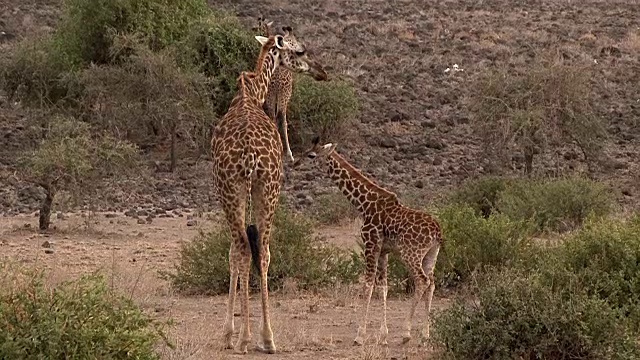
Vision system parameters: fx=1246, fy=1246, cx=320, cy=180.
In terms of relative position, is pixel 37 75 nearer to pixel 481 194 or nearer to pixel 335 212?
pixel 335 212

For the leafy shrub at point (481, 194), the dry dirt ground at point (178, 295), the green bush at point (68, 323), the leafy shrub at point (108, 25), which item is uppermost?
the leafy shrub at point (108, 25)

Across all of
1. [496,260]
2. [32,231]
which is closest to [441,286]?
[496,260]

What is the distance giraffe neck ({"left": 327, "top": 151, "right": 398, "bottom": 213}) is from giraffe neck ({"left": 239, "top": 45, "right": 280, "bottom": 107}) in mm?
880

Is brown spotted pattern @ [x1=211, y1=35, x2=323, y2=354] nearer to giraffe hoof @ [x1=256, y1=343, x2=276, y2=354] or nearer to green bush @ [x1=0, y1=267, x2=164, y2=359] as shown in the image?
giraffe hoof @ [x1=256, y1=343, x2=276, y2=354]

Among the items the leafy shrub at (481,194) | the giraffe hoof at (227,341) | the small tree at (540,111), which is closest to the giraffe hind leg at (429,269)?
the giraffe hoof at (227,341)

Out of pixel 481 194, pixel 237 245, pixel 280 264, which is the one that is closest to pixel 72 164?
pixel 481 194

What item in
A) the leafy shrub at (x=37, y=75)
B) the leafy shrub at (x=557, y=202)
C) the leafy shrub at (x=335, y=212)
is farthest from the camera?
the leafy shrub at (x=37, y=75)

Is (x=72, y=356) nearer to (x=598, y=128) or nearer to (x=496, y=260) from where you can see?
(x=496, y=260)

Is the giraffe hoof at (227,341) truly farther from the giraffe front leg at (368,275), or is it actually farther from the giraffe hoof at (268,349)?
the giraffe front leg at (368,275)

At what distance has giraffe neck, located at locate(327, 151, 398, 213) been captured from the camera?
1121 centimetres

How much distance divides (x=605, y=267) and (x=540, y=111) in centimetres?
1489

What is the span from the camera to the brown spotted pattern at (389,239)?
35.2ft

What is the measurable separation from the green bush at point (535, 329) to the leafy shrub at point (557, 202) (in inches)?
367

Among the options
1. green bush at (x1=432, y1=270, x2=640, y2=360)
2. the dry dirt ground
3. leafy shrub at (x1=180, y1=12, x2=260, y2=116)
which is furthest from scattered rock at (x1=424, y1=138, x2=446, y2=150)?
green bush at (x1=432, y1=270, x2=640, y2=360)
